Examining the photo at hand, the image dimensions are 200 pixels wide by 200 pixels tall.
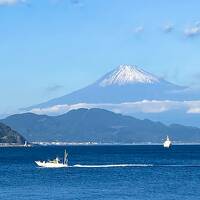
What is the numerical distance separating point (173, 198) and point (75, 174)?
56.8 meters

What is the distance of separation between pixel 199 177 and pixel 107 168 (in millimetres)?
38990

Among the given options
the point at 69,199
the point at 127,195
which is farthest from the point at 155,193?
the point at 69,199

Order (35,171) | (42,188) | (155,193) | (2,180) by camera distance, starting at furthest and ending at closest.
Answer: (35,171), (2,180), (42,188), (155,193)

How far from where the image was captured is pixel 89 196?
121562 mm

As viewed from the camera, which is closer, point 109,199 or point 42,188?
point 109,199

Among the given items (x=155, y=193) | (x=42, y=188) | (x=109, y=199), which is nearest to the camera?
(x=109, y=199)

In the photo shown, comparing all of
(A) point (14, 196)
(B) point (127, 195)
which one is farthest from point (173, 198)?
(A) point (14, 196)

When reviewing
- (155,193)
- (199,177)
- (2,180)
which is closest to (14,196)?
(155,193)

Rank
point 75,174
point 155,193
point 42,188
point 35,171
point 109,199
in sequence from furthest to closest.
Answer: point 35,171 < point 75,174 < point 42,188 < point 155,193 < point 109,199

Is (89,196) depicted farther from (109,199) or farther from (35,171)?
(35,171)

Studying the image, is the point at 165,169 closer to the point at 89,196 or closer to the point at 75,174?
the point at 75,174

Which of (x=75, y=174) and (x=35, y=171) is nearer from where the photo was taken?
(x=75, y=174)

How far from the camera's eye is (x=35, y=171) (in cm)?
18700

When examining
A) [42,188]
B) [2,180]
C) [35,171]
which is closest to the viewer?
[42,188]
